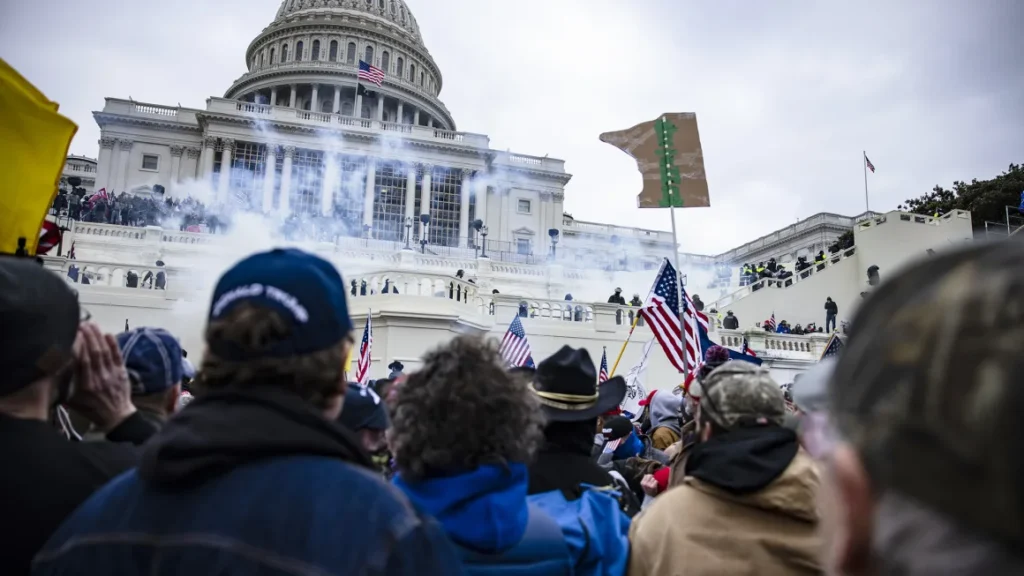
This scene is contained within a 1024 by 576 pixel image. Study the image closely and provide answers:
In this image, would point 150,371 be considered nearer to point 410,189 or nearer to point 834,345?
point 834,345

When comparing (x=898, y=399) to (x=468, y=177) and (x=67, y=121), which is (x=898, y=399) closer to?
(x=67, y=121)

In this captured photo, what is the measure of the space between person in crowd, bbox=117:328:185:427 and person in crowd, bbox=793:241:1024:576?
2255 millimetres

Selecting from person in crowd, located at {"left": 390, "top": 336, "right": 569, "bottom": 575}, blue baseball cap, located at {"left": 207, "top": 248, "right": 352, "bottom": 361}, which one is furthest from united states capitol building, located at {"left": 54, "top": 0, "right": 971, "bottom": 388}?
blue baseball cap, located at {"left": 207, "top": 248, "right": 352, "bottom": 361}

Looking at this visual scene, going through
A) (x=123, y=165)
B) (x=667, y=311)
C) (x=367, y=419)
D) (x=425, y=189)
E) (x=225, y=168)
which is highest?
(x=123, y=165)

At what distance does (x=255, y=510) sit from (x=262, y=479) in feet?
0.17

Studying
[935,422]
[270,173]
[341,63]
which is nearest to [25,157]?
[935,422]

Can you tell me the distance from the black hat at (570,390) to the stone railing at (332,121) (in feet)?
174

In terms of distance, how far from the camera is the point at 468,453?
1.97 metres

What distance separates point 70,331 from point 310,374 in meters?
0.85

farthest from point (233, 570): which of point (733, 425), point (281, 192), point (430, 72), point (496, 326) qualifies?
point (430, 72)

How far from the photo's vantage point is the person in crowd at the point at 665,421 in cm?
543

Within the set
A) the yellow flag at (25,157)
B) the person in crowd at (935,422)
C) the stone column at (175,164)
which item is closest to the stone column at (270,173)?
the stone column at (175,164)

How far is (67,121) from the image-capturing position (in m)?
3.13

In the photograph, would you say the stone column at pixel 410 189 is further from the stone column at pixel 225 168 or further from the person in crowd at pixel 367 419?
the person in crowd at pixel 367 419
